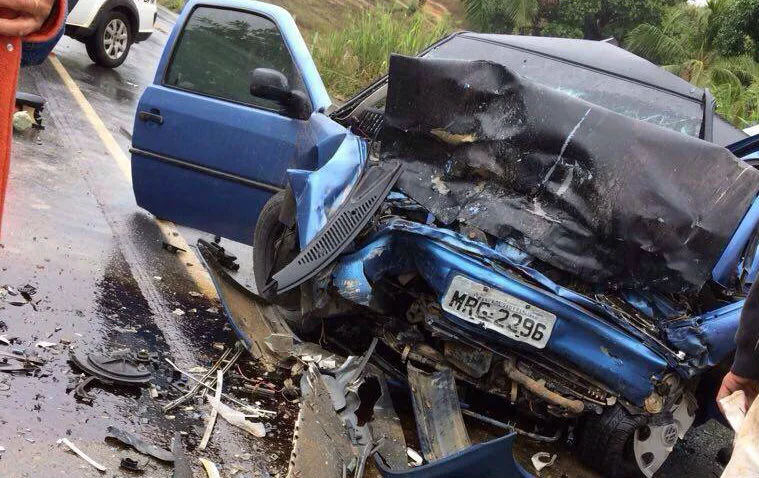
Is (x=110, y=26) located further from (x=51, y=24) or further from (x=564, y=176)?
(x=51, y=24)

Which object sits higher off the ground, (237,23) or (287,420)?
(237,23)

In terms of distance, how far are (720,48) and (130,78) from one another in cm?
1225

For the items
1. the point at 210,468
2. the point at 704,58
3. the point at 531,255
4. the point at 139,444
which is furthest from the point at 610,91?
the point at 704,58

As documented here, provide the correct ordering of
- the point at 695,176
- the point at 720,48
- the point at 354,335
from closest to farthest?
1. the point at 695,176
2. the point at 354,335
3. the point at 720,48

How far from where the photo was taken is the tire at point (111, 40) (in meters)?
12.3

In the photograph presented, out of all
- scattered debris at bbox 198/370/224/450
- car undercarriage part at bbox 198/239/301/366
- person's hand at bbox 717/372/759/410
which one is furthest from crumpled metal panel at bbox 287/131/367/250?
person's hand at bbox 717/372/759/410

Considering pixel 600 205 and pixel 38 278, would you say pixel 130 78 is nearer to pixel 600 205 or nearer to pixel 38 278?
pixel 38 278

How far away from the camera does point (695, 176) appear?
13.0 feet

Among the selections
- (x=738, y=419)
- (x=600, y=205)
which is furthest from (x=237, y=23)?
(x=738, y=419)

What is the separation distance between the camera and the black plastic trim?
5.31 metres

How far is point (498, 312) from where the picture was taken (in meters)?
3.79

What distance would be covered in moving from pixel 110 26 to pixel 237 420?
9.78 metres

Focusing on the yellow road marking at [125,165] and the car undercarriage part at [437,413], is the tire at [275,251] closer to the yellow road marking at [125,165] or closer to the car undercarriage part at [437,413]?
the yellow road marking at [125,165]

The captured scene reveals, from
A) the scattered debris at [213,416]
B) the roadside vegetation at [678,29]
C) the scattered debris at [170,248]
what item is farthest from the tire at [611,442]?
the roadside vegetation at [678,29]
